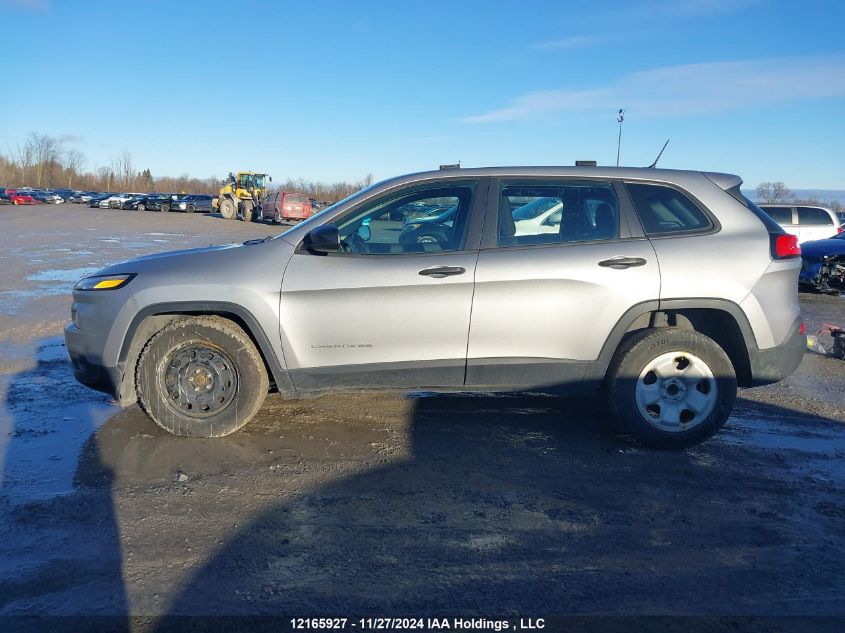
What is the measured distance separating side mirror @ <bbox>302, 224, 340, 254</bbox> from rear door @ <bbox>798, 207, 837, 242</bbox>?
16058 millimetres

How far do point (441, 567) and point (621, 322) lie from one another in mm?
2120

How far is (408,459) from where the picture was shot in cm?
433

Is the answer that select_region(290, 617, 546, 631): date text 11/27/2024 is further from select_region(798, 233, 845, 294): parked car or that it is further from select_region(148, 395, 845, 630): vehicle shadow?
select_region(798, 233, 845, 294): parked car

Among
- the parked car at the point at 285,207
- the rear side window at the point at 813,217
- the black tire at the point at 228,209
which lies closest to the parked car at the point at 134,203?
the black tire at the point at 228,209

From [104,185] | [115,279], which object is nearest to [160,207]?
[115,279]

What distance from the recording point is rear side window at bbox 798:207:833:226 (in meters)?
16.9

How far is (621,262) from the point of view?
4.37 metres

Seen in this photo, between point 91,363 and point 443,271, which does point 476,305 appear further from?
point 91,363

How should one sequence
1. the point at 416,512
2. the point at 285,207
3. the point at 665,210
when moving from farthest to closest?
1. the point at 285,207
2. the point at 665,210
3. the point at 416,512

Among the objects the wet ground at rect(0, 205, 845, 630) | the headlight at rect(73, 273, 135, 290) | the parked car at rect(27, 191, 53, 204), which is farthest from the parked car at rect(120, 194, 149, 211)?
the headlight at rect(73, 273, 135, 290)

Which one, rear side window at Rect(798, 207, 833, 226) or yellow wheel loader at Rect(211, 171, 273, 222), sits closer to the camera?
rear side window at Rect(798, 207, 833, 226)

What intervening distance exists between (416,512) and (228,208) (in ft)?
146

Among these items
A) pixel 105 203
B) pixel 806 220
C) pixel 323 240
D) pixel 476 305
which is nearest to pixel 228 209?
pixel 105 203

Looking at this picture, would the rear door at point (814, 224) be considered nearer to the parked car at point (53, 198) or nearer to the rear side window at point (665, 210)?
the rear side window at point (665, 210)
